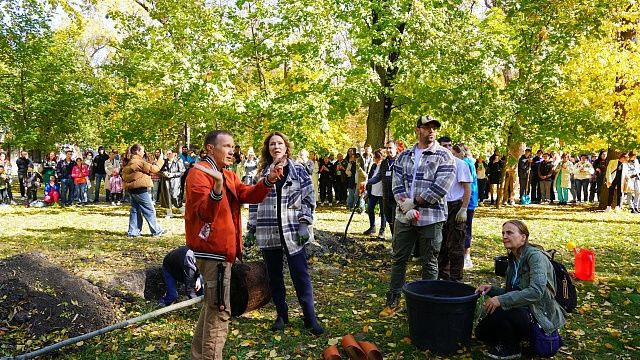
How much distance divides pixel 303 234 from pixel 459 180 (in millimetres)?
2563

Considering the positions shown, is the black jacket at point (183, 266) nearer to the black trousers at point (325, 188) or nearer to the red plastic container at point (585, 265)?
the red plastic container at point (585, 265)

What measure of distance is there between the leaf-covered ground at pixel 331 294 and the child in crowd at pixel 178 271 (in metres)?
0.27

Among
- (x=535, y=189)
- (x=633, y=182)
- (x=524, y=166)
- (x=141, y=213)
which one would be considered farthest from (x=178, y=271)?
(x=535, y=189)

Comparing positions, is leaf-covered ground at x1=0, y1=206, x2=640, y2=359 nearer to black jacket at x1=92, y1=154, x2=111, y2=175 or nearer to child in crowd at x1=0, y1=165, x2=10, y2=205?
child in crowd at x1=0, y1=165, x2=10, y2=205

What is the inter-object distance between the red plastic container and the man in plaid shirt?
3.01 meters

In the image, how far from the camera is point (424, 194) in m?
5.12

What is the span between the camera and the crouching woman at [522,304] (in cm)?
416

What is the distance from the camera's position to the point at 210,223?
3.69m

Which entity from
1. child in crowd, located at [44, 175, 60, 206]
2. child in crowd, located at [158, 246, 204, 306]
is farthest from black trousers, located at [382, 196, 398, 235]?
child in crowd, located at [44, 175, 60, 206]

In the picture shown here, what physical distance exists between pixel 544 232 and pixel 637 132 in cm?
558

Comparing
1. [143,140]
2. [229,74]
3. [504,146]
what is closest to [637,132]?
[504,146]

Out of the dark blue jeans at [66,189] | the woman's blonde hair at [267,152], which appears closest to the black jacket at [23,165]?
the dark blue jeans at [66,189]

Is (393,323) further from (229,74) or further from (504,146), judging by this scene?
(504,146)

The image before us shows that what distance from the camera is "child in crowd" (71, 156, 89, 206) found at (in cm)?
1692
